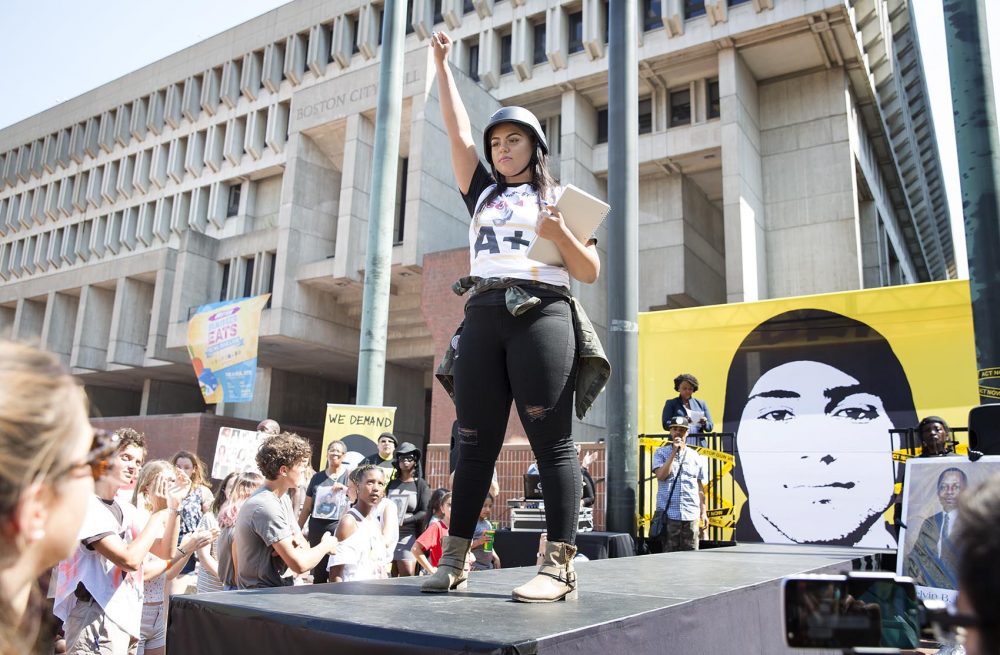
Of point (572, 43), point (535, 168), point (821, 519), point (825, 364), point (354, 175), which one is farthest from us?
point (572, 43)

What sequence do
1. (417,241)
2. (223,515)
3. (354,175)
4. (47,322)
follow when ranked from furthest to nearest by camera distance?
(47,322)
(354,175)
(417,241)
(223,515)

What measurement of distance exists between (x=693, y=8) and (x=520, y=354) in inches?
920

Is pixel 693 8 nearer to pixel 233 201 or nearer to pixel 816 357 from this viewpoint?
pixel 816 357

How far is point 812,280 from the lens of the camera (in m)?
21.6

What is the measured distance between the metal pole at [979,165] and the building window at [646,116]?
719 inches

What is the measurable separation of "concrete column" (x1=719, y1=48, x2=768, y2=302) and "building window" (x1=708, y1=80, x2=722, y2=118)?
3.24ft

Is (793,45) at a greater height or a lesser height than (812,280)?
greater

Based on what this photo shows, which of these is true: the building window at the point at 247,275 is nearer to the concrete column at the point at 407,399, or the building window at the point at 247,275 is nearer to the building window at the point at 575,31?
the concrete column at the point at 407,399

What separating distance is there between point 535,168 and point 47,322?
118 feet

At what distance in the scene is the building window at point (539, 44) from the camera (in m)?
26.1

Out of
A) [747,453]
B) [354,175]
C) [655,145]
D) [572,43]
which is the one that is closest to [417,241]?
[354,175]

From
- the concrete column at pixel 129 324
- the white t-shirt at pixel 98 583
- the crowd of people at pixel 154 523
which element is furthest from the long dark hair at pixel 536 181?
the concrete column at pixel 129 324

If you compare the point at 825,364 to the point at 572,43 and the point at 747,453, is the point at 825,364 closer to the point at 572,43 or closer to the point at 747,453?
the point at 747,453

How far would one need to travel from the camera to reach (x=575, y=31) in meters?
25.6
